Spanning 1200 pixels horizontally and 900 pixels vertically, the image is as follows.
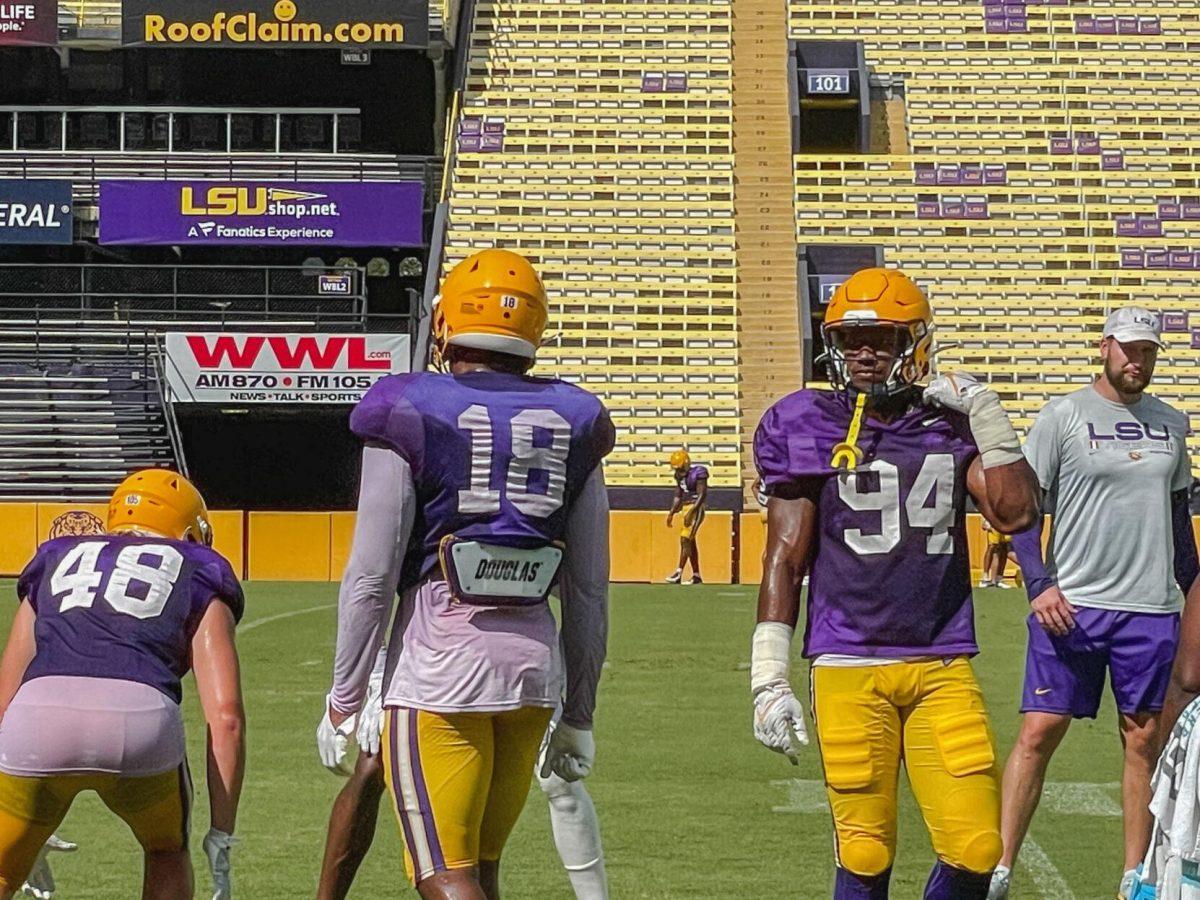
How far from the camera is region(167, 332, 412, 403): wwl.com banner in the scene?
82.1 ft

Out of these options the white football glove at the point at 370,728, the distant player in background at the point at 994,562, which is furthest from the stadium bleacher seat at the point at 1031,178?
the white football glove at the point at 370,728

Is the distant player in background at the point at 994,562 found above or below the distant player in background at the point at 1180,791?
below

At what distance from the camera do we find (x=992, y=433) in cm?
506

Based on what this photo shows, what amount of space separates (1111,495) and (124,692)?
3.45m

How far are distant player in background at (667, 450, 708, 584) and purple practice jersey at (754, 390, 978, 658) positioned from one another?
56.3 ft

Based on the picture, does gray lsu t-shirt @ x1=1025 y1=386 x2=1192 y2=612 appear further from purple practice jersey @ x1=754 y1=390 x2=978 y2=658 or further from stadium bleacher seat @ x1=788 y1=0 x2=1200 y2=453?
stadium bleacher seat @ x1=788 y1=0 x2=1200 y2=453

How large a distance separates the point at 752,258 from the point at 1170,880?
25330 millimetres

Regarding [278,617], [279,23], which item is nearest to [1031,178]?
[279,23]

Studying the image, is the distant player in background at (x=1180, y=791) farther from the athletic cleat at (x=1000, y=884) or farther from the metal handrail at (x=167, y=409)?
the metal handrail at (x=167, y=409)

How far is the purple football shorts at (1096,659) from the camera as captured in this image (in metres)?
6.48

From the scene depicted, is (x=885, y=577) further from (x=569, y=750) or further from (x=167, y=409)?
(x=167, y=409)

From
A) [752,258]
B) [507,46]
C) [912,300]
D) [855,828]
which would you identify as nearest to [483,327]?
[912,300]

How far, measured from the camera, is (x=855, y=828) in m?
4.96

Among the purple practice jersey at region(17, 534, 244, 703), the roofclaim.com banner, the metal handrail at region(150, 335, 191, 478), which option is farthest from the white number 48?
the roofclaim.com banner
